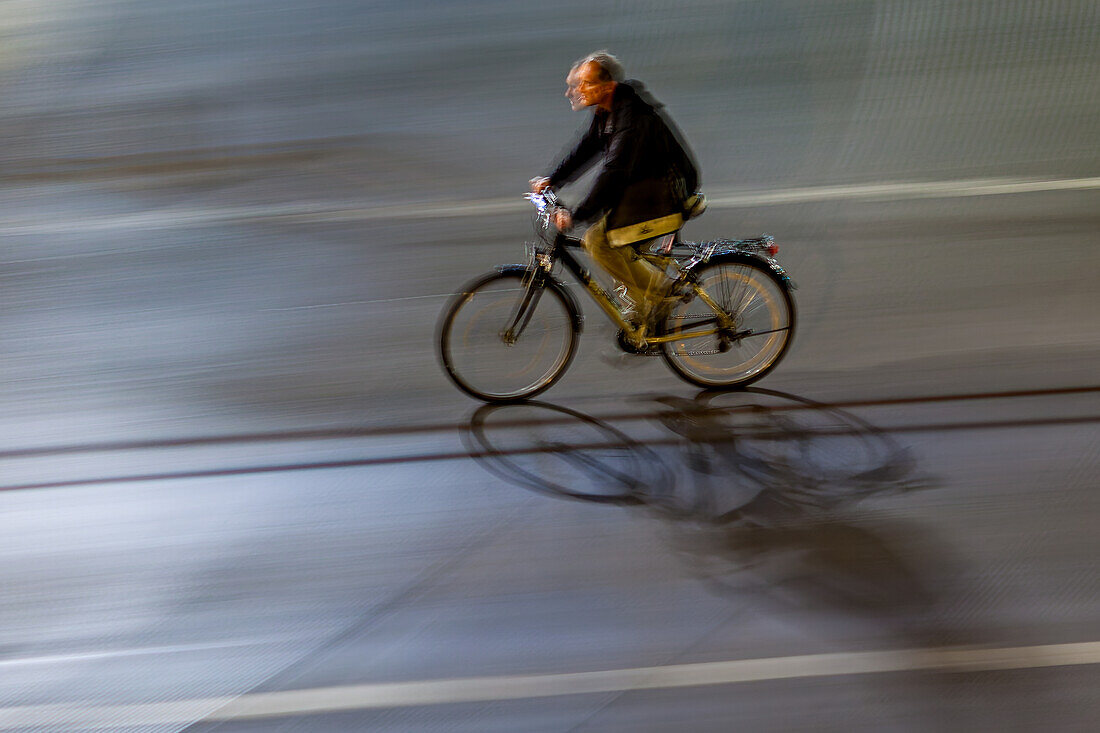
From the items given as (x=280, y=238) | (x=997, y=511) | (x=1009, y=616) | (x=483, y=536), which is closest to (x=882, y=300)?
(x=997, y=511)

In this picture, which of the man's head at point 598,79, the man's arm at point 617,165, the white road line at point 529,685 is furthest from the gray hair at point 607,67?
the white road line at point 529,685

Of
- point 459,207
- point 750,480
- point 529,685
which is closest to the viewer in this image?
point 529,685

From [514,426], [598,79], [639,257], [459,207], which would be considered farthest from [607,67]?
[459,207]

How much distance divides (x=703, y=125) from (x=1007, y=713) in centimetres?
658

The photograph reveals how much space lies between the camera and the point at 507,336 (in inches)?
219

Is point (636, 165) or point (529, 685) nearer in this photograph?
point (529, 685)

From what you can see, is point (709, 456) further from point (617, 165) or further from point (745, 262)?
point (617, 165)

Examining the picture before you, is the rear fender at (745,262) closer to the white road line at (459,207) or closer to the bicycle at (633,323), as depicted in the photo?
the bicycle at (633,323)

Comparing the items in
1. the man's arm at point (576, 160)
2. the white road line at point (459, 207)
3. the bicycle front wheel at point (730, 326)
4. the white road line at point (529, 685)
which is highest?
the white road line at point (459, 207)

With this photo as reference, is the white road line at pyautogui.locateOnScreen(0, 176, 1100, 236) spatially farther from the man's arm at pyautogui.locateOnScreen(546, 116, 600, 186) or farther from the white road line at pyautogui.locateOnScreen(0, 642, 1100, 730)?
the white road line at pyautogui.locateOnScreen(0, 642, 1100, 730)

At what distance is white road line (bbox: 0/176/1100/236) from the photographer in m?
7.94

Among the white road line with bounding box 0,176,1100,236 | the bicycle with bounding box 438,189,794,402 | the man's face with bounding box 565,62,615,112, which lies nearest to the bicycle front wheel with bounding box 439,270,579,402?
the bicycle with bounding box 438,189,794,402

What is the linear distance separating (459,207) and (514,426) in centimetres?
304

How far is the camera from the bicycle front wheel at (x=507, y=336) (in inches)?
216
